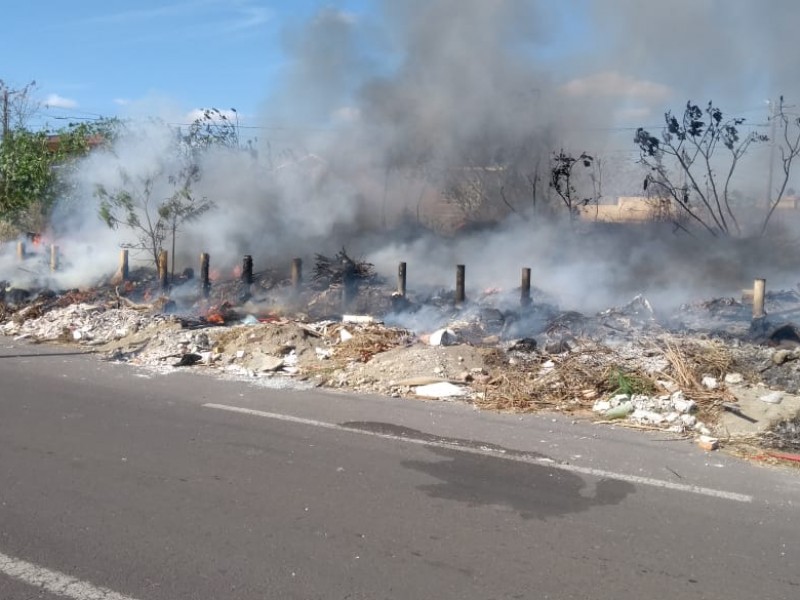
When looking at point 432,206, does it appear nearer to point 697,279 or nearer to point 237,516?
point 697,279

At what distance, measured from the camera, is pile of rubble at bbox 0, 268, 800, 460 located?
5457 mm

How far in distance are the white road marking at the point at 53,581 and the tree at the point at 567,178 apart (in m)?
10.9

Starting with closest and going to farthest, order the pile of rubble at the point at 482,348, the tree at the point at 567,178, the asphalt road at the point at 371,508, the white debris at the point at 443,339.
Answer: the asphalt road at the point at 371,508, the pile of rubble at the point at 482,348, the white debris at the point at 443,339, the tree at the point at 567,178

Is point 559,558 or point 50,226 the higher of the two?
point 50,226

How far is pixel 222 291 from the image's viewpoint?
10828 millimetres

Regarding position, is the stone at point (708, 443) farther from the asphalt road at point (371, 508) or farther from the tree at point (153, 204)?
the tree at point (153, 204)

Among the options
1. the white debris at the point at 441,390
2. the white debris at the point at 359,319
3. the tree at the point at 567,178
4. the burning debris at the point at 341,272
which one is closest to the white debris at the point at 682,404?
the white debris at the point at 441,390

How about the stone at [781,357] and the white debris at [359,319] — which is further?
the white debris at [359,319]

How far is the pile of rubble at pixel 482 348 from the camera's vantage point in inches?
215

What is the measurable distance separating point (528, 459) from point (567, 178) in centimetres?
922

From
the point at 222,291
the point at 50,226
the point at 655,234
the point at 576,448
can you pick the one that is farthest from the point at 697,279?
the point at 50,226

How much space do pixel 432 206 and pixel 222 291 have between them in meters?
4.87

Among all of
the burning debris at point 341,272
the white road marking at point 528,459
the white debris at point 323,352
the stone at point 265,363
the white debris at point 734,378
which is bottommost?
the white road marking at point 528,459

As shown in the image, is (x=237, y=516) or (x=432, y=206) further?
(x=432, y=206)
